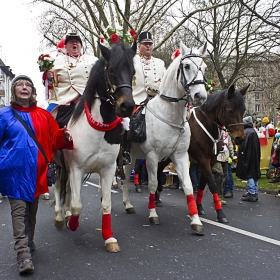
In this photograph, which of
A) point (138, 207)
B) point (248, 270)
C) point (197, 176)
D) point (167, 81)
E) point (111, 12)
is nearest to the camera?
point (248, 270)

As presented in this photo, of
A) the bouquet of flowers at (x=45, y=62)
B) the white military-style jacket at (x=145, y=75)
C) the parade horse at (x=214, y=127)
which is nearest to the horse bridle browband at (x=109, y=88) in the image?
the bouquet of flowers at (x=45, y=62)

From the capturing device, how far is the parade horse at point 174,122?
5.17 m

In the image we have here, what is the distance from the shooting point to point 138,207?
7723 millimetres

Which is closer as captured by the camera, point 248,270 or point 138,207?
point 248,270

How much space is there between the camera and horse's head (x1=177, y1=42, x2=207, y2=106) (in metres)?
4.85

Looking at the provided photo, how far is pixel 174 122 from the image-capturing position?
5566 mm

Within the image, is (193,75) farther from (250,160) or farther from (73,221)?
(250,160)

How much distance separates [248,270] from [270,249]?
36.8 inches

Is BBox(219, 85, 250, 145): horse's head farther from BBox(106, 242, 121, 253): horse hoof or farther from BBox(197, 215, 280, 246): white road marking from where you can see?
BBox(106, 242, 121, 253): horse hoof

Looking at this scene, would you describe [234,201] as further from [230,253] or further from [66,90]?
[66,90]

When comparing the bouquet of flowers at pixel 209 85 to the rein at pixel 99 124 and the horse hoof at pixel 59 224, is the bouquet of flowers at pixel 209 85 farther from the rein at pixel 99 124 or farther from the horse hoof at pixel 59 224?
the horse hoof at pixel 59 224

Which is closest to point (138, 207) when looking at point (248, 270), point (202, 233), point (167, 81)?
point (202, 233)

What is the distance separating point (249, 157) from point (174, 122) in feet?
14.9

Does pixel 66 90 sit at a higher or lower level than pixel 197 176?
higher
